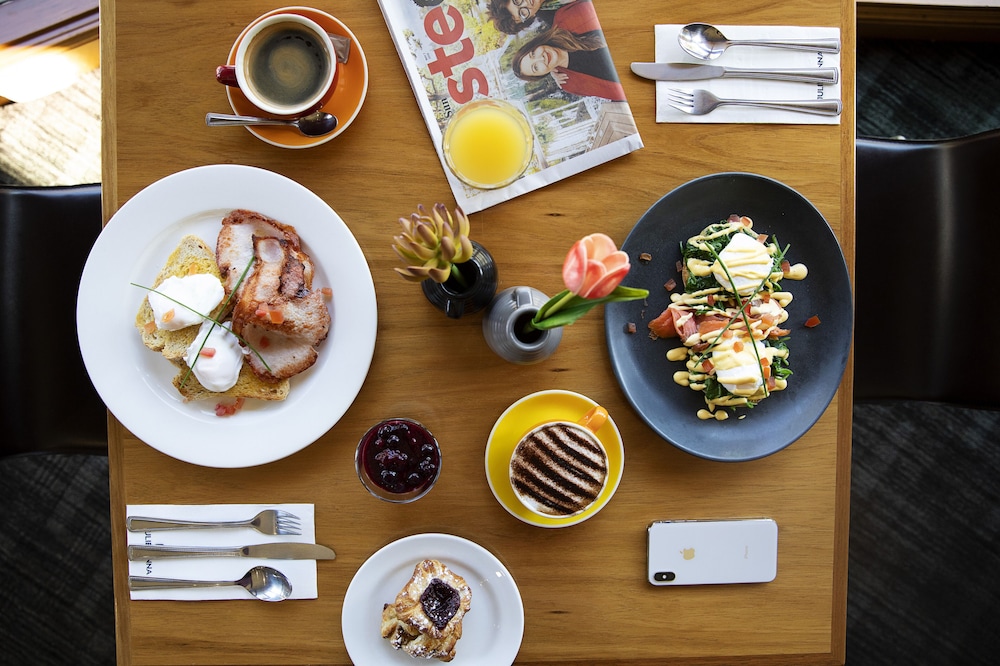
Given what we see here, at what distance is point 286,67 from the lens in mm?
1224

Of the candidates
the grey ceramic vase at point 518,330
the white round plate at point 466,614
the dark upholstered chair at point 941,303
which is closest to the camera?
the grey ceramic vase at point 518,330

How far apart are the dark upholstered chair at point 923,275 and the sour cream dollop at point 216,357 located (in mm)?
1234

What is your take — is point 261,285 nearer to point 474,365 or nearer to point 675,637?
point 474,365

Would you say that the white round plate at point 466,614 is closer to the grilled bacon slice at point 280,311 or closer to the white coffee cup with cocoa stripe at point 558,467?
the white coffee cup with cocoa stripe at point 558,467

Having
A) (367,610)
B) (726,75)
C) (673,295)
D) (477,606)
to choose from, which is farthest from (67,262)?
(726,75)

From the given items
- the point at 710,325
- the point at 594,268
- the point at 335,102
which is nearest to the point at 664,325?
the point at 710,325

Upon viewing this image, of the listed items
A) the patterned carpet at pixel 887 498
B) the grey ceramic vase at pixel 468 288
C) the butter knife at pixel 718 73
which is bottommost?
the patterned carpet at pixel 887 498

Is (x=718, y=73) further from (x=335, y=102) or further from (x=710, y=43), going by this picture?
(x=335, y=102)

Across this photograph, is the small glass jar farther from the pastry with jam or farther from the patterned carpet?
the patterned carpet

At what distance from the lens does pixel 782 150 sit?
4.30ft

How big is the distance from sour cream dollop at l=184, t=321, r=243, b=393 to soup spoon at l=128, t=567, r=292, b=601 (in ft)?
1.14

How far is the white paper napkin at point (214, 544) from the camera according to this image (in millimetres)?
1282

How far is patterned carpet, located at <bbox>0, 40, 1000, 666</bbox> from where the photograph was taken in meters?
1.98

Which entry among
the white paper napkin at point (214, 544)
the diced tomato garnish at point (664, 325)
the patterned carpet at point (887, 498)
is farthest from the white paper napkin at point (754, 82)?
the white paper napkin at point (214, 544)
